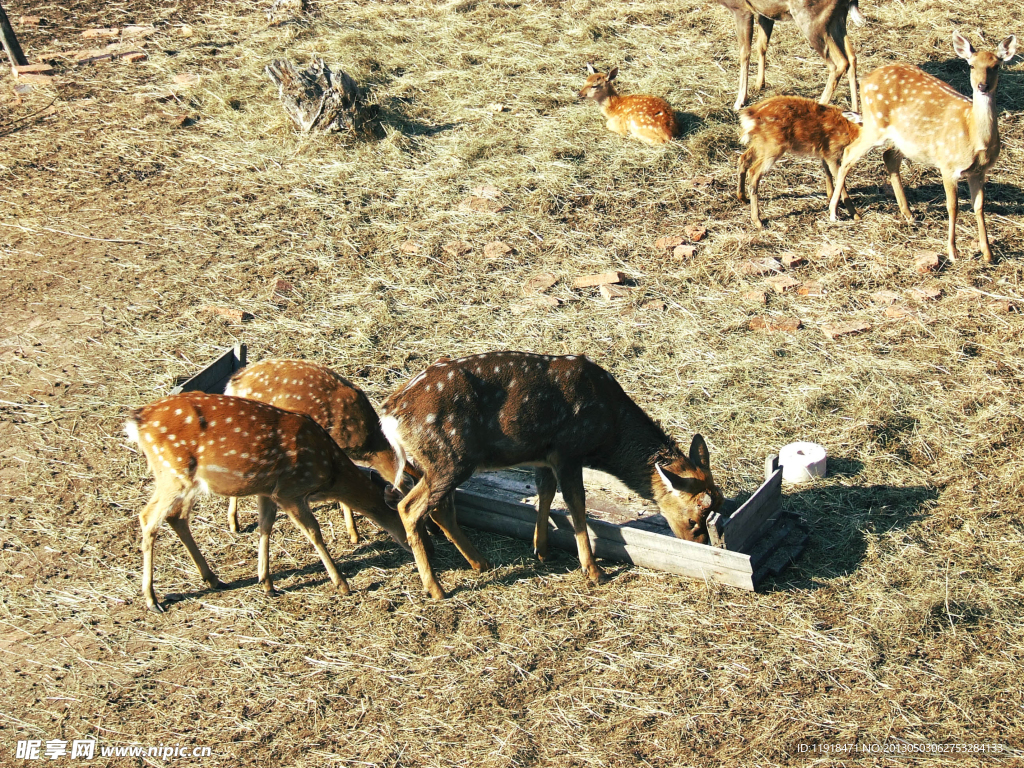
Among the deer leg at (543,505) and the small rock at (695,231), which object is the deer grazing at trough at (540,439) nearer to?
the deer leg at (543,505)

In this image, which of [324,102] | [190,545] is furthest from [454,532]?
[324,102]

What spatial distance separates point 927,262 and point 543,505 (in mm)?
4466

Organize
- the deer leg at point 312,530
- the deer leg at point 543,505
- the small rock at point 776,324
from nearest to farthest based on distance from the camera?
1. the deer leg at point 312,530
2. the deer leg at point 543,505
3. the small rock at point 776,324

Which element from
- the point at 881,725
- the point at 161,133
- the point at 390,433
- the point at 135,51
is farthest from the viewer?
the point at 135,51

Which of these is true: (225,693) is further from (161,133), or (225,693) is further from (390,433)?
(161,133)

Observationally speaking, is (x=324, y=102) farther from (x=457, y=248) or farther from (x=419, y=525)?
(x=419, y=525)

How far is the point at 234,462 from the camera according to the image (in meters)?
5.50

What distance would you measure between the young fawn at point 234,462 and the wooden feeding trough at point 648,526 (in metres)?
0.99

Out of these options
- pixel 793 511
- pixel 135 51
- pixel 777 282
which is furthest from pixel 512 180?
pixel 135 51

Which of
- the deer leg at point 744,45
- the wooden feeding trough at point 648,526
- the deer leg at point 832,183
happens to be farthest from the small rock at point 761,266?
the deer leg at point 744,45

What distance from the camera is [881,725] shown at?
4.82 meters

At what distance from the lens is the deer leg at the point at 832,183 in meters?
9.35

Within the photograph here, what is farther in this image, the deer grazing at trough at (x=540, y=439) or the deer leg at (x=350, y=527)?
the deer leg at (x=350, y=527)

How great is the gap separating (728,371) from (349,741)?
Result: 3.97 m
